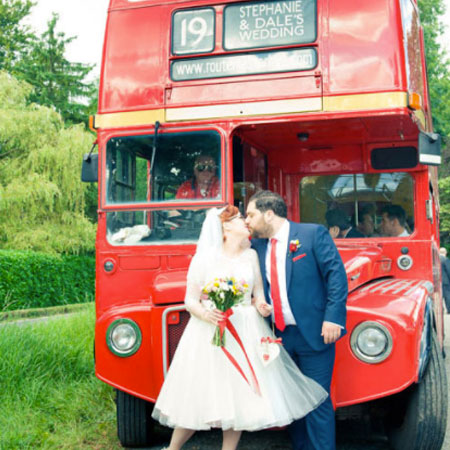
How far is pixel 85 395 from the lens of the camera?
21.9 feet

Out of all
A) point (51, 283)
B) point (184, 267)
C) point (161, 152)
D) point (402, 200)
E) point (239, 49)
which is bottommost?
point (51, 283)

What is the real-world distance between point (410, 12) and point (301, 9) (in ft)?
4.23

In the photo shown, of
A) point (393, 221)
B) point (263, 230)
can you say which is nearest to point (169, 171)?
point (263, 230)

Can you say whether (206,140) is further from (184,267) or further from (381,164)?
(381,164)

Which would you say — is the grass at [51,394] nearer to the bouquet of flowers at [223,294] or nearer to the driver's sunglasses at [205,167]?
the bouquet of flowers at [223,294]

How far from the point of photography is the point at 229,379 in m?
4.25

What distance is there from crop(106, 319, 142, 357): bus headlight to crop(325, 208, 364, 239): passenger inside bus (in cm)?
252

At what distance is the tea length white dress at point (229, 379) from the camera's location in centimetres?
418

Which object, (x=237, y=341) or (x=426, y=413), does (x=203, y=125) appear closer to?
(x=237, y=341)

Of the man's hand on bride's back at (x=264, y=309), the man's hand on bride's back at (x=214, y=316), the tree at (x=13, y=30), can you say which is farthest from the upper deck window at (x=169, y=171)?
the tree at (x=13, y=30)

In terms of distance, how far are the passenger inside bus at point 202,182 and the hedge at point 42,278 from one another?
43.7 feet

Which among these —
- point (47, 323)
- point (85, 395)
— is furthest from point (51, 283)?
point (85, 395)

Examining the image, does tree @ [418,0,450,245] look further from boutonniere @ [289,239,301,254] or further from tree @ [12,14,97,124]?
boutonniere @ [289,239,301,254]

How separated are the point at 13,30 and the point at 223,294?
4291 centimetres
